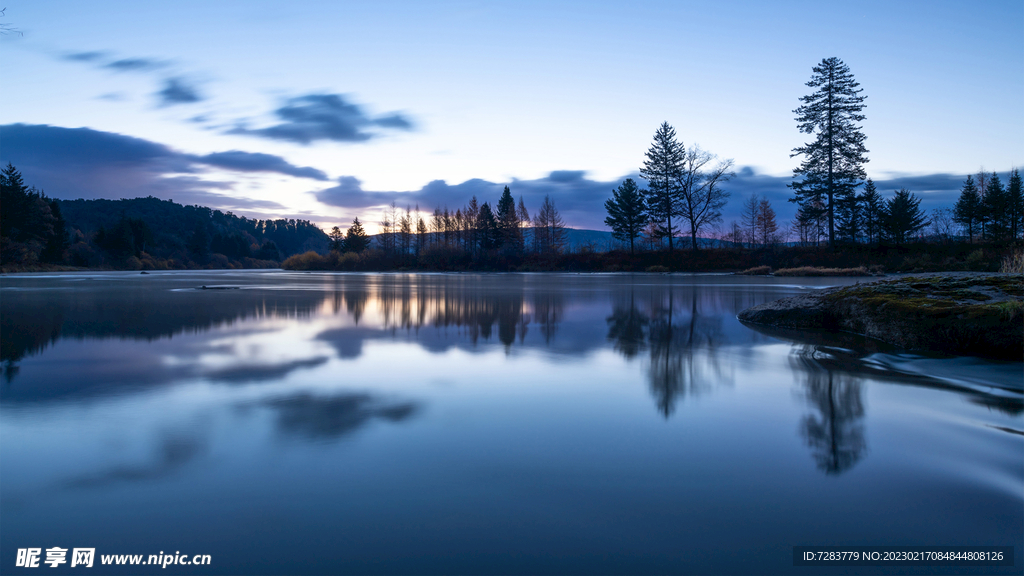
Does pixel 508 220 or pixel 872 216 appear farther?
Result: pixel 508 220

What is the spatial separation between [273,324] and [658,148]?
151ft

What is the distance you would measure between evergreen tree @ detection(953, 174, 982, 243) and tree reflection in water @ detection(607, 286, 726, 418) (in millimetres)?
62299

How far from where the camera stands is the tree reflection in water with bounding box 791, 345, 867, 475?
266cm

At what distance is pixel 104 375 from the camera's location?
4.39 metres

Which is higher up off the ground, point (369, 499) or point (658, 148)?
point (658, 148)

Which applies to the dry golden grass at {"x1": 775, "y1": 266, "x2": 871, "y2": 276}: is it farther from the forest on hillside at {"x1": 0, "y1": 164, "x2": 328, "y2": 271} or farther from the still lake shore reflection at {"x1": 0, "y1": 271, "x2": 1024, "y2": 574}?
the forest on hillside at {"x1": 0, "y1": 164, "x2": 328, "y2": 271}

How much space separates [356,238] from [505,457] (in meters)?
87.5

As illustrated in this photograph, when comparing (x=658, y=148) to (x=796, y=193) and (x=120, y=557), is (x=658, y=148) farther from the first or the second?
(x=120, y=557)

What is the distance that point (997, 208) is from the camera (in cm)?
4994

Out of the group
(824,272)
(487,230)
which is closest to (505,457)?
(824,272)

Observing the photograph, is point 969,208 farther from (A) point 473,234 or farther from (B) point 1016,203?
(A) point 473,234

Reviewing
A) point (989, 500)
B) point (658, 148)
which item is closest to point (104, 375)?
point (989, 500)

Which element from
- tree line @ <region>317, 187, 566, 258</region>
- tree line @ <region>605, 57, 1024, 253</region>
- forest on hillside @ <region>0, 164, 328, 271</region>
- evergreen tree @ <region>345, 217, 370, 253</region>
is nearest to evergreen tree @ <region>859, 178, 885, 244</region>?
tree line @ <region>605, 57, 1024, 253</region>

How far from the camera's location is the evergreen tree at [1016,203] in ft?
165
